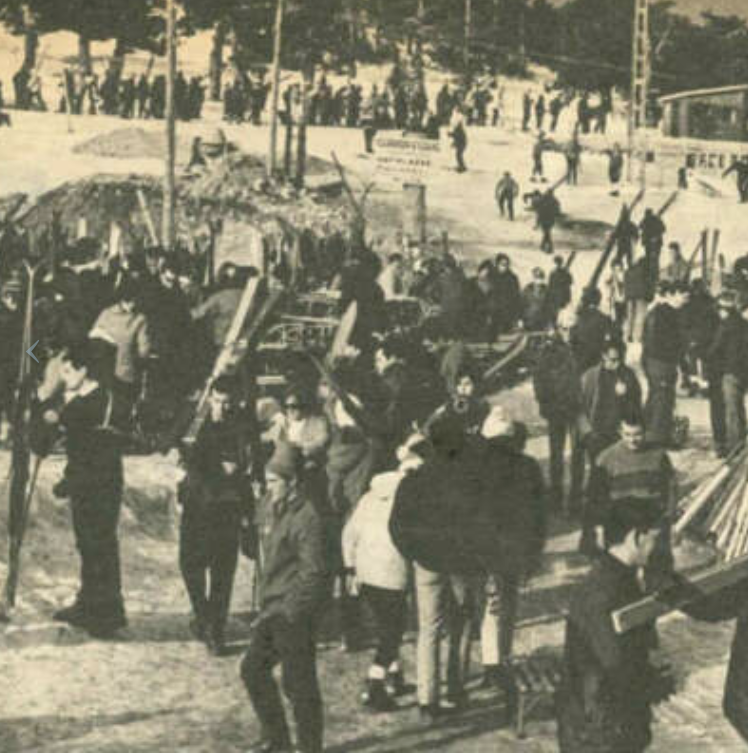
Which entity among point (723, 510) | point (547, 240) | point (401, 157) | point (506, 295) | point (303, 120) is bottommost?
point (723, 510)

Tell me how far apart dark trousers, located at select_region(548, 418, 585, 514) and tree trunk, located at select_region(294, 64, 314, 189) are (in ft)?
7.68

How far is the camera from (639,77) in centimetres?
741

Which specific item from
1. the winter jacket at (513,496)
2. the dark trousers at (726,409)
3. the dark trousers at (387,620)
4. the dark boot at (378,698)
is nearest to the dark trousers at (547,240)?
the dark trousers at (726,409)

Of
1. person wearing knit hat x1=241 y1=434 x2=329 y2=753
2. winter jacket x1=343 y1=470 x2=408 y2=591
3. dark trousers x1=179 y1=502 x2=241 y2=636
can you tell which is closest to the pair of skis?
dark trousers x1=179 y1=502 x2=241 y2=636

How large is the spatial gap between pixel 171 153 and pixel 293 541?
12.6ft

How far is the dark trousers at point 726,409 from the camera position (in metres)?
7.27

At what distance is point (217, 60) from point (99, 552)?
9.80ft

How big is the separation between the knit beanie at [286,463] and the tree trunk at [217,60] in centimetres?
332

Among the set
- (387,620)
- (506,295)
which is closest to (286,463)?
(387,620)

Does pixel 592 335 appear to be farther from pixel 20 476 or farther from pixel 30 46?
pixel 30 46

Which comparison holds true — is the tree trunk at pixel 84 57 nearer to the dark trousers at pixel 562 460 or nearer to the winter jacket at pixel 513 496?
the dark trousers at pixel 562 460

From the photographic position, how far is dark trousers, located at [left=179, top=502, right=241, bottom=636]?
205 inches

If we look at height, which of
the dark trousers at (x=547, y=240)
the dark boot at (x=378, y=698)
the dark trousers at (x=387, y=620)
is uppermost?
the dark trousers at (x=547, y=240)

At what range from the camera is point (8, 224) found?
7293 millimetres
